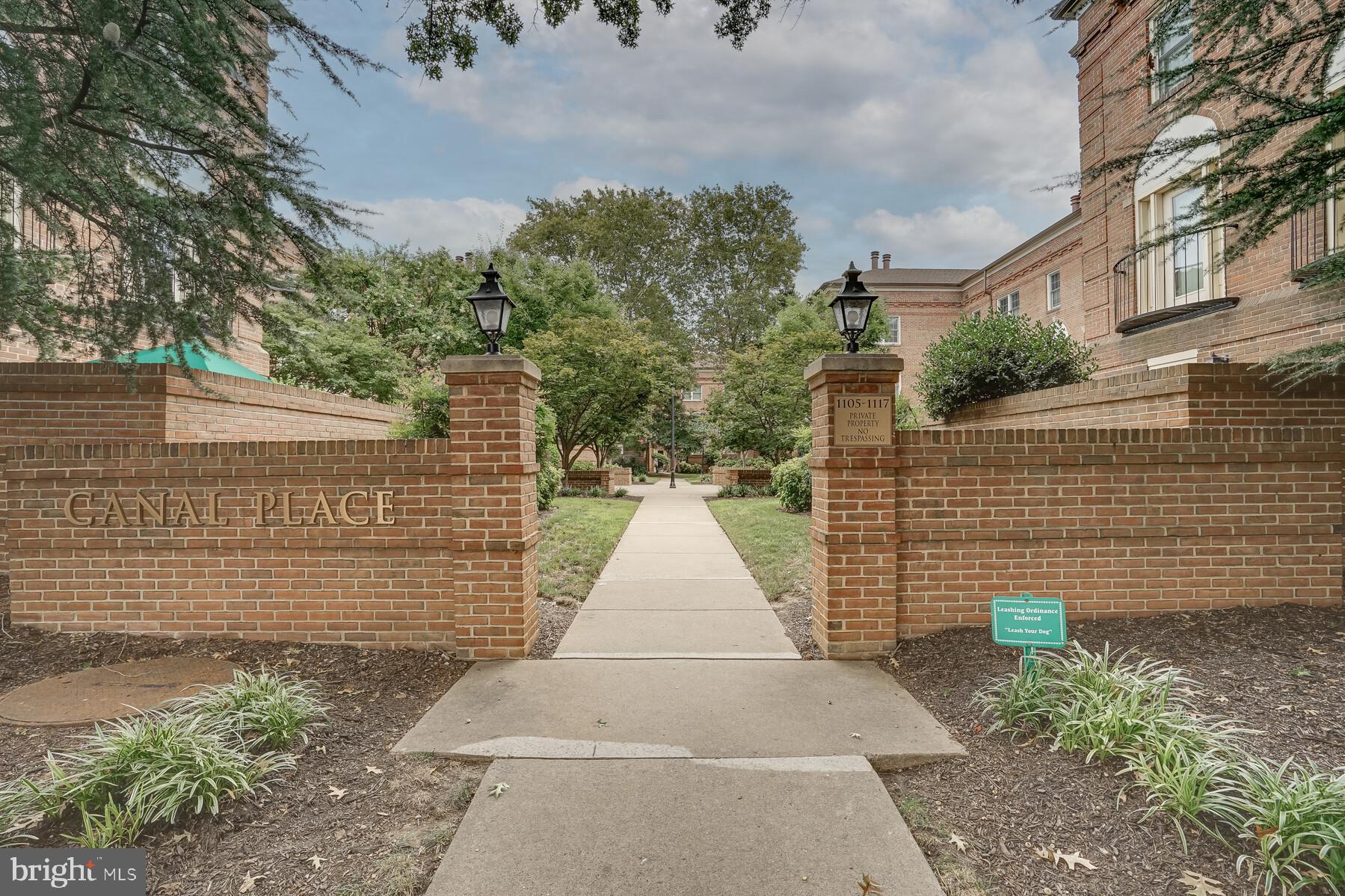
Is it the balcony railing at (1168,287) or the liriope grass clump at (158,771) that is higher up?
the balcony railing at (1168,287)

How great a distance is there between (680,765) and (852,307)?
3471 mm

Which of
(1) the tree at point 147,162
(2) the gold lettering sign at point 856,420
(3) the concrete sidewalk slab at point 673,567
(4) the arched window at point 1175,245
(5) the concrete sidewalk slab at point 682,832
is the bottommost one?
(5) the concrete sidewalk slab at point 682,832

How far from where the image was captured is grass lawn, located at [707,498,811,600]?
23.1ft

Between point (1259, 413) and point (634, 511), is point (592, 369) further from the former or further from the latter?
point (1259, 413)

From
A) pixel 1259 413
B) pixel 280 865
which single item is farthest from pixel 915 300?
pixel 280 865

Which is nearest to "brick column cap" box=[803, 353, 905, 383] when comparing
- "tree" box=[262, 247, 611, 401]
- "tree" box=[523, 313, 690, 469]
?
"tree" box=[262, 247, 611, 401]

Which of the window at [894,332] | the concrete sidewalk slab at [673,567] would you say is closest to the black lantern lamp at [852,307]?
the concrete sidewalk slab at [673,567]

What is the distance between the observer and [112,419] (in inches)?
219

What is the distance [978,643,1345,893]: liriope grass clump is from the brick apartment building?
4.31 metres

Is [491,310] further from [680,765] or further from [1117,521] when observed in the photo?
[1117,521]

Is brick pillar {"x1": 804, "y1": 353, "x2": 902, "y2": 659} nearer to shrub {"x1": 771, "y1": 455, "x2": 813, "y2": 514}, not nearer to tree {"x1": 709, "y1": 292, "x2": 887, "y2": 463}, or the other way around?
shrub {"x1": 771, "y1": 455, "x2": 813, "y2": 514}

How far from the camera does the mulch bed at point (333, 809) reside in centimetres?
238

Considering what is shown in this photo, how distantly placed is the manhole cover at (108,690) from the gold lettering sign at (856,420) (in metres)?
4.48

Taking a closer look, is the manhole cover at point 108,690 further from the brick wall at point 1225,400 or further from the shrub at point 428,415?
the brick wall at point 1225,400
